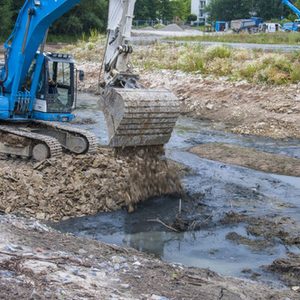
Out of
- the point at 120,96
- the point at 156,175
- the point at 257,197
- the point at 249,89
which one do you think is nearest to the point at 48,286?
the point at 120,96

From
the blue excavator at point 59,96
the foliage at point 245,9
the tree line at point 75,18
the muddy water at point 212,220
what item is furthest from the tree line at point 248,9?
the blue excavator at point 59,96

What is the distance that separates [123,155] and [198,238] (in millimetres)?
2459

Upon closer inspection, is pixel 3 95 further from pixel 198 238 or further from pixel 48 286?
pixel 48 286

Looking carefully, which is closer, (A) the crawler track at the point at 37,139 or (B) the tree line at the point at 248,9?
(A) the crawler track at the point at 37,139

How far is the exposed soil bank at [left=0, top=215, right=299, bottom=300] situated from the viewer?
22.7 ft

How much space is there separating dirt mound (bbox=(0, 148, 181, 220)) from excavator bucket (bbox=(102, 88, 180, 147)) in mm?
438

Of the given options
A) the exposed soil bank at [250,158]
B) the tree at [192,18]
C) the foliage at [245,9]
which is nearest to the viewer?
the exposed soil bank at [250,158]

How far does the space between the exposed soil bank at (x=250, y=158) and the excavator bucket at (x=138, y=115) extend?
185 inches

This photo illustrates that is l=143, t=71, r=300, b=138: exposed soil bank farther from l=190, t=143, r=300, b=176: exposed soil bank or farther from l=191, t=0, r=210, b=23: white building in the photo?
l=191, t=0, r=210, b=23: white building

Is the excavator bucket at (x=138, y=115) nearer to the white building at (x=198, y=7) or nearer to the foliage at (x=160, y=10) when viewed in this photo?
the foliage at (x=160, y=10)

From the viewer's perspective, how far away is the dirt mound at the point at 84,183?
11469 millimetres

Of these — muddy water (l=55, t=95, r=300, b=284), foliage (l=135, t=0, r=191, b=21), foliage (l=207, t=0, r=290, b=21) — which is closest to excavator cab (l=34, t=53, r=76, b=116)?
muddy water (l=55, t=95, r=300, b=284)

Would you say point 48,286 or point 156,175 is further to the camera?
point 156,175

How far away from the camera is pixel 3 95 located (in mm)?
14312
